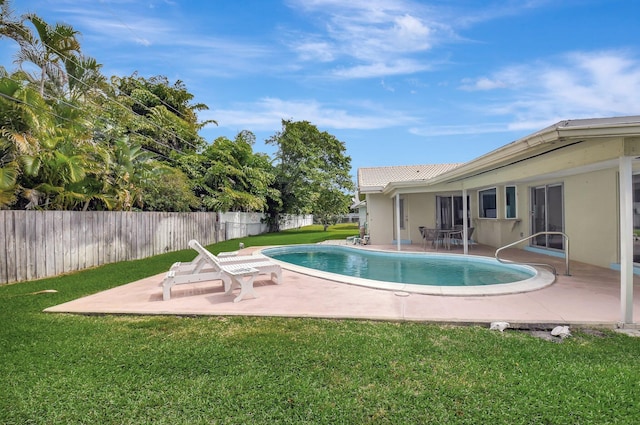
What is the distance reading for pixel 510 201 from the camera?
1480 cm

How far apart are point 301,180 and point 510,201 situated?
1935 cm

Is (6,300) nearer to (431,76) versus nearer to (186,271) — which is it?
(186,271)

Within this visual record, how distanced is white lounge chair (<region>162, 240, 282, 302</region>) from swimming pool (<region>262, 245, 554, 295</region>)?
6.03ft

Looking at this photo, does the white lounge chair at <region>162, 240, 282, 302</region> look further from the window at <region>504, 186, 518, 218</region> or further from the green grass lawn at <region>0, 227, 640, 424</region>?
the window at <region>504, 186, 518, 218</region>

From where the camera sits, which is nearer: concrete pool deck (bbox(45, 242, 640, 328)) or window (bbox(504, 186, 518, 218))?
concrete pool deck (bbox(45, 242, 640, 328))

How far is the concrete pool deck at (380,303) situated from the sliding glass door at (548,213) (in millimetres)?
3882

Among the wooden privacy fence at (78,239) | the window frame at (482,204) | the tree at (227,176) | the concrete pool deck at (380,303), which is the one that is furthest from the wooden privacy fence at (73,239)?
the window frame at (482,204)

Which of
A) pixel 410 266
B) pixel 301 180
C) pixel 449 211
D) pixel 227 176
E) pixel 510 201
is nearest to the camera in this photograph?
pixel 410 266

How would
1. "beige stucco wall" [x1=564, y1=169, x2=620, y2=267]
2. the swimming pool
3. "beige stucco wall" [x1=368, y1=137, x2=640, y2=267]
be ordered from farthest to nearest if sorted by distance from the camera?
"beige stucco wall" [x1=564, y1=169, x2=620, y2=267] < the swimming pool < "beige stucco wall" [x1=368, y1=137, x2=640, y2=267]

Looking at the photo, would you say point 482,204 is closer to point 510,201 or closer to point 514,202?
Result: point 510,201

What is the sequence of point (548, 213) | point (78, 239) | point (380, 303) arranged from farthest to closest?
point (548, 213), point (78, 239), point (380, 303)

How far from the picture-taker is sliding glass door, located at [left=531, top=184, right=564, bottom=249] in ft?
39.2

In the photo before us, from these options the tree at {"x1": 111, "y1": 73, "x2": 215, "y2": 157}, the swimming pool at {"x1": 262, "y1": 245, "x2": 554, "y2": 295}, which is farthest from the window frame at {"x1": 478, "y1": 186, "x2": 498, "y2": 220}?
the tree at {"x1": 111, "y1": 73, "x2": 215, "y2": 157}

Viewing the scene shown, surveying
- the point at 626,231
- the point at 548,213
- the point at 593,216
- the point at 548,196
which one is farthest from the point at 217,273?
the point at 548,196
